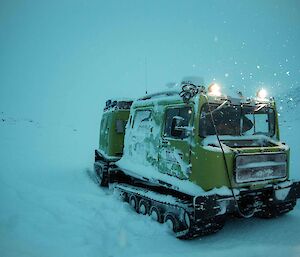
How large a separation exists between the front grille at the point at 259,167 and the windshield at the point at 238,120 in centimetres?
73

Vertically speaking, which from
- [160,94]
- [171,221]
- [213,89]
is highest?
[213,89]

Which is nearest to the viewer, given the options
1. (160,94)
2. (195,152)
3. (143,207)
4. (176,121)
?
(195,152)

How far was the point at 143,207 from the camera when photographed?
Result: 7363 millimetres

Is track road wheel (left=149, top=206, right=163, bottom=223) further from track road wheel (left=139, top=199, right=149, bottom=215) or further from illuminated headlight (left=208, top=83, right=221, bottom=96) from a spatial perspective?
illuminated headlight (left=208, top=83, right=221, bottom=96)

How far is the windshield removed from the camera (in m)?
6.22

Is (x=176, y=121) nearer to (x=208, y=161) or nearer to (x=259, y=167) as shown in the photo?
(x=208, y=161)

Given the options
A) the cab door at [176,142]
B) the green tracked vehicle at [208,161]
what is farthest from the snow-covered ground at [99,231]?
the cab door at [176,142]

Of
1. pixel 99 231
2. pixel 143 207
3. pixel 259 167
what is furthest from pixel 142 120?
pixel 259 167

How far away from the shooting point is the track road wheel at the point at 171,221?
6105 millimetres

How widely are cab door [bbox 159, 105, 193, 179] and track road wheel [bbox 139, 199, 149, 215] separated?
0.91m

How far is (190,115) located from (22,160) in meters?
9.95

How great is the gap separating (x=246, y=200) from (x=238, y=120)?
165 cm

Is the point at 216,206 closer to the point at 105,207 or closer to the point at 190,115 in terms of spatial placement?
the point at 190,115

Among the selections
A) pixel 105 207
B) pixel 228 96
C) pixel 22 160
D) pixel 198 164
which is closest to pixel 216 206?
pixel 198 164
